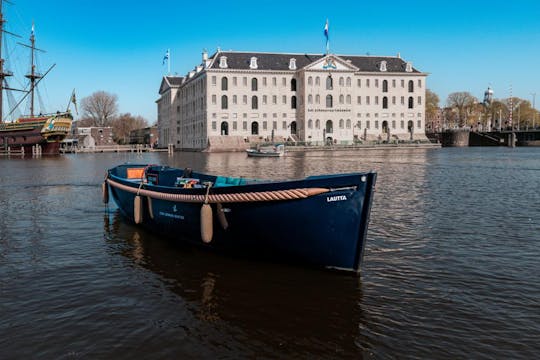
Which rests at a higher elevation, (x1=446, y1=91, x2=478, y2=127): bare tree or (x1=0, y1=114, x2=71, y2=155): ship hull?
(x1=446, y1=91, x2=478, y2=127): bare tree

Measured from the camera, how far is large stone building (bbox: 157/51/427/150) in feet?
313

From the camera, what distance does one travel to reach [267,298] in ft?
26.5

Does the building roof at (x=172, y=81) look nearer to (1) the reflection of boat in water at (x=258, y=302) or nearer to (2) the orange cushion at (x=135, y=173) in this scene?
(2) the orange cushion at (x=135, y=173)

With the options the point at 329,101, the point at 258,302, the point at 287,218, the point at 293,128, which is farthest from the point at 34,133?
the point at 258,302

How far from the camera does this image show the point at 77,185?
2722 centimetres

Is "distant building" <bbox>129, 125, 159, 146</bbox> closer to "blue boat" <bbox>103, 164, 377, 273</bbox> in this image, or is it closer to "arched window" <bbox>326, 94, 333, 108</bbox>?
"arched window" <bbox>326, 94, 333, 108</bbox>

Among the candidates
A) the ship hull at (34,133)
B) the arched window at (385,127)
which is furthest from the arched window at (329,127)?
the ship hull at (34,133)

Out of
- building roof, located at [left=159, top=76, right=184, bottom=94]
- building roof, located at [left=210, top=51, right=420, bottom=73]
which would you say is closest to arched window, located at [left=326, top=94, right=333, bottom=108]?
building roof, located at [left=210, top=51, right=420, bottom=73]

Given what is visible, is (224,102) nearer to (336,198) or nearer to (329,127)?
(329,127)

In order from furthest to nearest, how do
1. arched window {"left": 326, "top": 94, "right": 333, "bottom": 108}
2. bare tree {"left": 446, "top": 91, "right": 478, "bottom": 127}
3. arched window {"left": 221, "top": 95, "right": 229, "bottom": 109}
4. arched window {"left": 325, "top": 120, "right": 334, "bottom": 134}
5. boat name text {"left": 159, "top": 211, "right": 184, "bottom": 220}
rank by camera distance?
bare tree {"left": 446, "top": 91, "right": 478, "bottom": 127}
arched window {"left": 325, "top": 120, "right": 334, "bottom": 134}
arched window {"left": 326, "top": 94, "right": 333, "bottom": 108}
arched window {"left": 221, "top": 95, "right": 229, "bottom": 109}
boat name text {"left": 159, "top": 211, "right": 184, "bottom": 220}

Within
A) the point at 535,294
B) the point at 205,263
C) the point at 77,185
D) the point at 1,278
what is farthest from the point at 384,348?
the point at 77,185

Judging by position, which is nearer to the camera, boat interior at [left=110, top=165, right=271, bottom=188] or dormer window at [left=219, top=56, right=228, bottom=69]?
boat interior at [left=110, top=165, right=271, bottom=188]

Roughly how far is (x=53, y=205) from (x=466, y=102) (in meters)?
146

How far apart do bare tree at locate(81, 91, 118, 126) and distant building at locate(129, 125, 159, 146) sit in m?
15.4
